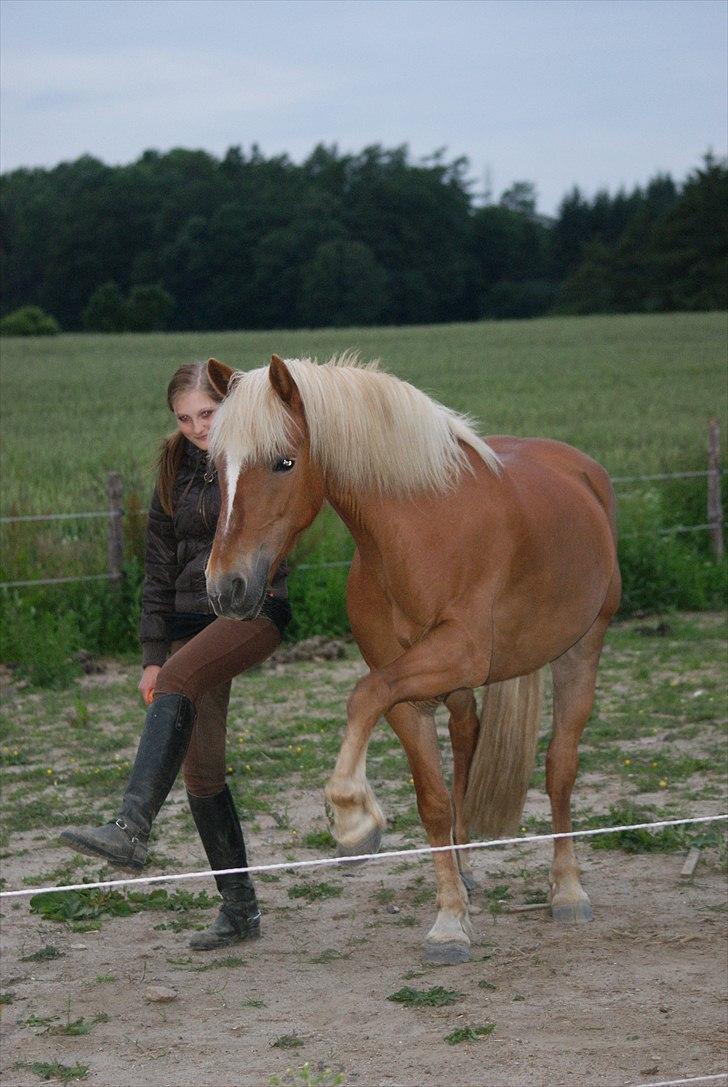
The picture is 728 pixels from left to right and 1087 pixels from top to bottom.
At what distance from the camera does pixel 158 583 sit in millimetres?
4230

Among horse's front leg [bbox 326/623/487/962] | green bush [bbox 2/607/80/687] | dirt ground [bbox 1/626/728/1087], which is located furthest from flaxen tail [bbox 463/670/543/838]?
green bush [bbox 2/607/80/687]

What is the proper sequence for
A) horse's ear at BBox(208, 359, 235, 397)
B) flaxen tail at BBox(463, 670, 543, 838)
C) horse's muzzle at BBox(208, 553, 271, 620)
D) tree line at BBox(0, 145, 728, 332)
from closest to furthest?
horse's muzzle at BBox(208, 553, 271, 620) < horse's ear at BBox(208, 359, 235, 397) < flaxen tail at BBox(463, 670, 543, 838) < tree line at BBox(0, 145, 728, 332)

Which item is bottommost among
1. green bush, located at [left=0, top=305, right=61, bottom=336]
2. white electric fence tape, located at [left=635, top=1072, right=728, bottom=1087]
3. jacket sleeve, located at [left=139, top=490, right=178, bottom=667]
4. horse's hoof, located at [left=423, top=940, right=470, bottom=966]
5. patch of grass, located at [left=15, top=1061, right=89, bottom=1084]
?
horse's hoof, located at [left=423, top=940, right=470, bottom=966]

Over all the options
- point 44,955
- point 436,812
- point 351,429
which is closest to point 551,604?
point 436,812

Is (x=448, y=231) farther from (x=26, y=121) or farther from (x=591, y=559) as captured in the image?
(x=591, y=559)

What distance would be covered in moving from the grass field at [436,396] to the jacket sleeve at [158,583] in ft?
14.6

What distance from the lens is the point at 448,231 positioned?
538 inches

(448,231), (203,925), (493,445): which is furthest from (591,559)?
(448,231)

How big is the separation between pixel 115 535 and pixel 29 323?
318 centimetres

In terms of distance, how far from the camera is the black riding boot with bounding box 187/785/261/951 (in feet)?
14.3

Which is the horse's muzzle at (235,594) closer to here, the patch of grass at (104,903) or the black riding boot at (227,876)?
the black riding boot at (227,876)

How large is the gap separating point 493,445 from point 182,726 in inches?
66.5

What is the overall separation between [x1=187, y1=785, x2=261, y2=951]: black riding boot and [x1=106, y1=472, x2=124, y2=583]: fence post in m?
5.39

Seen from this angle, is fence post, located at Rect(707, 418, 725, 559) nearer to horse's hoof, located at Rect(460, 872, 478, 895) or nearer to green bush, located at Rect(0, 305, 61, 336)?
green bush, located at Rect(0, 305, 61, 336)
